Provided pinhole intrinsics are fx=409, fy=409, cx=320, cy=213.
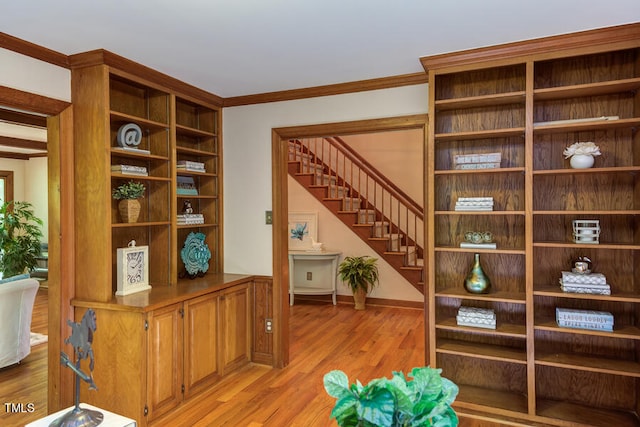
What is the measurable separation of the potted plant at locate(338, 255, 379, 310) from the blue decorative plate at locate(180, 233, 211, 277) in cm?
265

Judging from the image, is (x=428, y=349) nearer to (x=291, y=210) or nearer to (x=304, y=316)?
(x=304, y=316)

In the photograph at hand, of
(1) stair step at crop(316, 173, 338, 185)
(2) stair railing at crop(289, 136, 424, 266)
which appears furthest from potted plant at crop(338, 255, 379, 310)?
(1) stair step at crop(316, 173, 338, 185)

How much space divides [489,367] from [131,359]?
2.58m

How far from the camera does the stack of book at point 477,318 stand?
2.87 meters

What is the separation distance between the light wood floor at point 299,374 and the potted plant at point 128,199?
1.48 metres

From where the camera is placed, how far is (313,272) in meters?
6.29

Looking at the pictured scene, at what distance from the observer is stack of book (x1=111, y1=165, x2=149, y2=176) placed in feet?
9.85

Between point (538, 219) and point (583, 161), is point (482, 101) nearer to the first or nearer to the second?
point (583, 161)

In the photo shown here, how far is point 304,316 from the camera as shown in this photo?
5609mm

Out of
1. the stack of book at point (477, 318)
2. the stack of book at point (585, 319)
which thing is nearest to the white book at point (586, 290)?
the stack of book at point (585, 319)

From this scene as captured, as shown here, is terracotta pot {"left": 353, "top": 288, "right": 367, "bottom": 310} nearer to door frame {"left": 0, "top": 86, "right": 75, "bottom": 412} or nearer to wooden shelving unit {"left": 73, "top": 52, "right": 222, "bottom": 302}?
wooden shelving unit {"left": 73, "top": 52, "right": 222, "bottom": 302}

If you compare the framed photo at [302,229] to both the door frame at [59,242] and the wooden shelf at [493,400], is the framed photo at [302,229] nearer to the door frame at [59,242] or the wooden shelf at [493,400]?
the wooden shelf at [493,400]

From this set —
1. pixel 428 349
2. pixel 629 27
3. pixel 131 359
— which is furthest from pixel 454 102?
pixel 131 359

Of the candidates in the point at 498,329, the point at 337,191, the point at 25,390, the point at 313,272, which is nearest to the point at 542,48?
the point at 498,329
